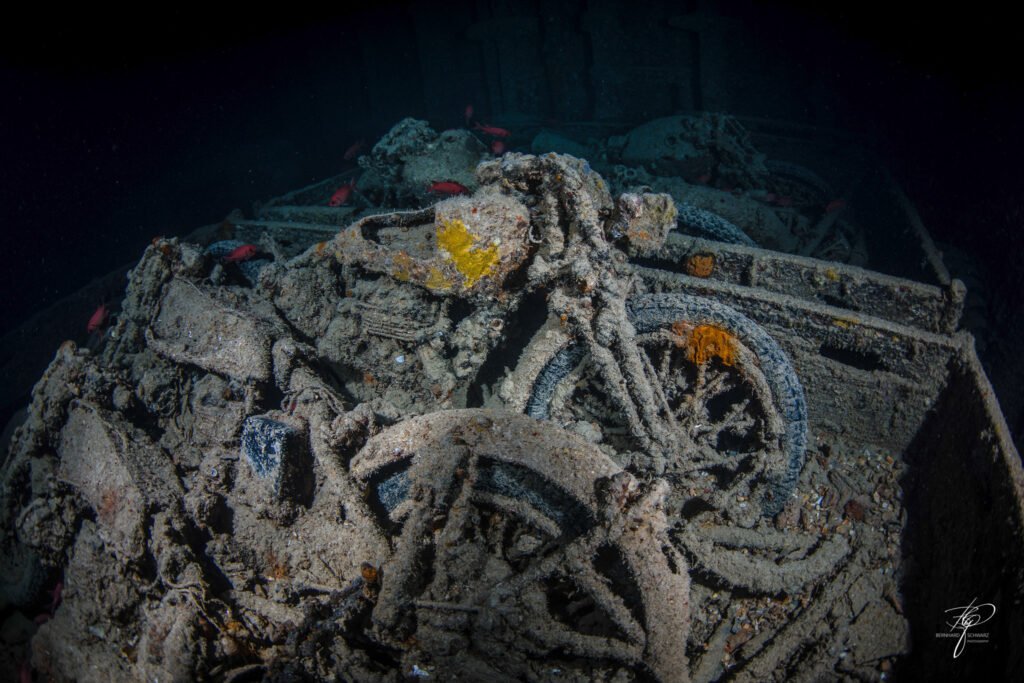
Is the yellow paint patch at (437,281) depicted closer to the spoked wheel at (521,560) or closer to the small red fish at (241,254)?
the spoked wheel at (521,560)

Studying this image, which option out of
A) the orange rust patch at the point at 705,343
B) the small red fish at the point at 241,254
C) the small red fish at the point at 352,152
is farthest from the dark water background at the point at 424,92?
the orange rust patch at the point at 705,343

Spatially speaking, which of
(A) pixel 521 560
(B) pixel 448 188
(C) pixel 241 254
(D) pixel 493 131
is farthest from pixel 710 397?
(D) pixel 493 131

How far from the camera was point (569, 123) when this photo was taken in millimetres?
10164

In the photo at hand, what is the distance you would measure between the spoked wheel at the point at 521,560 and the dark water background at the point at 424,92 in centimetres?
709

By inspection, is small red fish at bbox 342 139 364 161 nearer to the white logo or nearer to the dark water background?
the dark water background

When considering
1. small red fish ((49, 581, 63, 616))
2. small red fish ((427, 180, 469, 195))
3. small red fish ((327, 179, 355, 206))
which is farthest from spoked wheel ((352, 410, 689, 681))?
small red fish ((327, 179, 355, 206))

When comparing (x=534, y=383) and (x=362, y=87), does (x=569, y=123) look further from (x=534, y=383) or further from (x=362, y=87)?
(x=534, y=383)

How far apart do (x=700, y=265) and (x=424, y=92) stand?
11.4 m

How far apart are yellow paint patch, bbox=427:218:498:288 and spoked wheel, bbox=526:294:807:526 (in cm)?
75

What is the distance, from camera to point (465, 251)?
2.99 metres

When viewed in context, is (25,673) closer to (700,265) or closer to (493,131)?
(700,265)

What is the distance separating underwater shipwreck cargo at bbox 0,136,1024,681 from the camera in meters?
2.17

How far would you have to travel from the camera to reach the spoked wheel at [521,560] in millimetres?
2002

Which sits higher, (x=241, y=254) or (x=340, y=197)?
(x=340, y=197)
